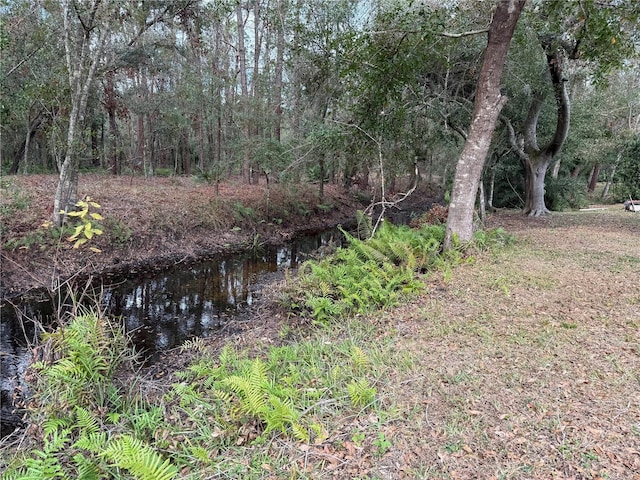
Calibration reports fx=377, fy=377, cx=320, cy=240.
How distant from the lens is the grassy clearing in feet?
8.21

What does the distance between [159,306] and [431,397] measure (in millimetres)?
5583

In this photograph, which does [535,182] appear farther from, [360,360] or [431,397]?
[431,397]

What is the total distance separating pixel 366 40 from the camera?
8031 mm

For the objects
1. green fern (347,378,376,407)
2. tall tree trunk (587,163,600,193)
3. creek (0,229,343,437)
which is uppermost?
tall tree trunk (587,163,600,193)

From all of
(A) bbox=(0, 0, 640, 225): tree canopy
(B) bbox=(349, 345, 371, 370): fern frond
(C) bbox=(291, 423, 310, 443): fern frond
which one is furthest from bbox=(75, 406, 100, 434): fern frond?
(A) bbox=(0, 0, 640, 225): tree canopy

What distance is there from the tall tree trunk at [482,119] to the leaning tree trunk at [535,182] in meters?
7.21

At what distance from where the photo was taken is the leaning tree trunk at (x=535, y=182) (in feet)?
42.5

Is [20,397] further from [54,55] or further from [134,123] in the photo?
[134,123]

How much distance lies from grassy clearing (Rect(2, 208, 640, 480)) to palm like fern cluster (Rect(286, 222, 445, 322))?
0.28m

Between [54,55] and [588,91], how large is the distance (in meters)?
18.6

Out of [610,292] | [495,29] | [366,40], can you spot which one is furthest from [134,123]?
[610,292]

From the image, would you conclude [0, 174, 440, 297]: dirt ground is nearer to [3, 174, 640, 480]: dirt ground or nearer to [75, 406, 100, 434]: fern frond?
[75, 406, 100, 434]: fern frond

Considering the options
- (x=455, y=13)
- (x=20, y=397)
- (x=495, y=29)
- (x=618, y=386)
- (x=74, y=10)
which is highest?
(x=455, y=13)

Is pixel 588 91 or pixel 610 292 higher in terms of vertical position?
pixel 588 91
